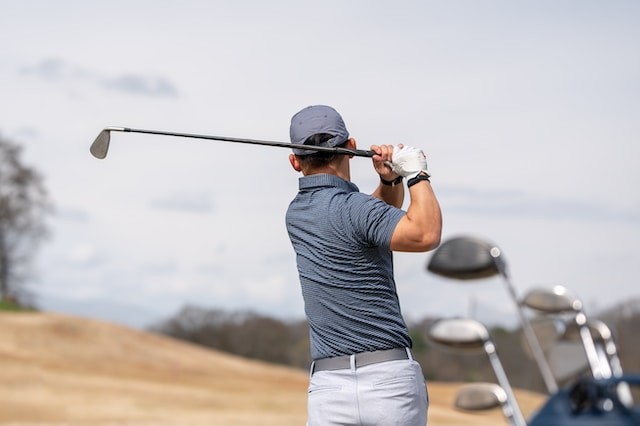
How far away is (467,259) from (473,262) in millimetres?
17

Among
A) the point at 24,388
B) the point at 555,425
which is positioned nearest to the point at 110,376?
the point at 24,388

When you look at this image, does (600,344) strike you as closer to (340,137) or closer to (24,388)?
(340,137)

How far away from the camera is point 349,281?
3742 mm

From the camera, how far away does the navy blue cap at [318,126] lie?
12.7 ft

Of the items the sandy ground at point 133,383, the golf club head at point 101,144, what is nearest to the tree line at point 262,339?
the sandy ground at point 133,383

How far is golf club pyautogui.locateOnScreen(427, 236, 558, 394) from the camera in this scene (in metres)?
2.98

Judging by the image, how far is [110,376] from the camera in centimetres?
2286

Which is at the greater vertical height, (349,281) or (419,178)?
(419,178)

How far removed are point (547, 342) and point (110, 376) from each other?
20.3m

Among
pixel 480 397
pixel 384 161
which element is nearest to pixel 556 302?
pixel 480 397

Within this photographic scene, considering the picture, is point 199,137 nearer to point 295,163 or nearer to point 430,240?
point 295,163

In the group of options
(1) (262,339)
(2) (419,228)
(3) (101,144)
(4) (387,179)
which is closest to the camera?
(2) (419,228)

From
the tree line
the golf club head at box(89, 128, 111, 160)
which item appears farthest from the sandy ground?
the golf club head at box(89, 128, 111, 160)

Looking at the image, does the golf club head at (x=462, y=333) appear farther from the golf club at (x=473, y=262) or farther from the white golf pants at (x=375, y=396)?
the white golf pants at (x=375, y=396)
